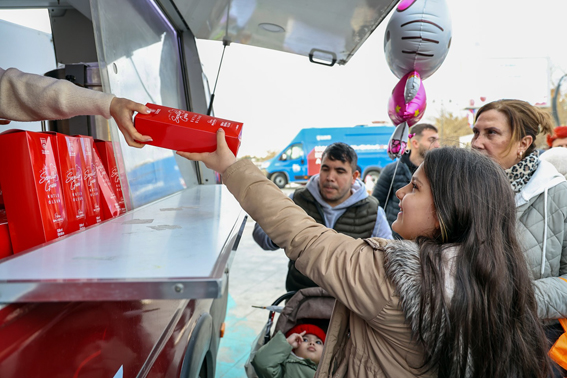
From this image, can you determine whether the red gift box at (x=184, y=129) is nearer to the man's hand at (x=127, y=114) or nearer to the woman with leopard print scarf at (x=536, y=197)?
the man's hand at (x=127, y=114)

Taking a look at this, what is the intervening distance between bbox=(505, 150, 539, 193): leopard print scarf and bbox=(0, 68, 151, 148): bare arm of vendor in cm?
161

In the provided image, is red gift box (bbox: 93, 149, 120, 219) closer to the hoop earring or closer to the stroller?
the hoop earring

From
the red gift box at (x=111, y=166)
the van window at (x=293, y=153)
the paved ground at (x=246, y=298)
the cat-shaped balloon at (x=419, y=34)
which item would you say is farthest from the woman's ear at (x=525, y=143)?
the van window at (x=293, y=153)

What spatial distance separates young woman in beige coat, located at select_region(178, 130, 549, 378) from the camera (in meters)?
1.08

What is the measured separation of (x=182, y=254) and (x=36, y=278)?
0.85 ft

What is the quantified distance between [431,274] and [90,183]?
1.08 metres

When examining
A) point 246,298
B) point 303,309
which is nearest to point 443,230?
point 303,309

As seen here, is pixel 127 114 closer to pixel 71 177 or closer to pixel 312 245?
pixel 71 177

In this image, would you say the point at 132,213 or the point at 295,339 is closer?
the point at 132,213

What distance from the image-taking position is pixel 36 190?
3.26 ft

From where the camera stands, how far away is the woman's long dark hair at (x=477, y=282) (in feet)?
3.52

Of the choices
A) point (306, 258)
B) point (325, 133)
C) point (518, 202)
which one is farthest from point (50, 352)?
point (325, 133)

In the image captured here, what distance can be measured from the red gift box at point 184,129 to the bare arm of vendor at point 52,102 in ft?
0.10

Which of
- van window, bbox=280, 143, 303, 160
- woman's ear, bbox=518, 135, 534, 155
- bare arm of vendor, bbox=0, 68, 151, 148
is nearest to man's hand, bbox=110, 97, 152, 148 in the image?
bare arm of vendor, bbox=0, 68, 151, 148
